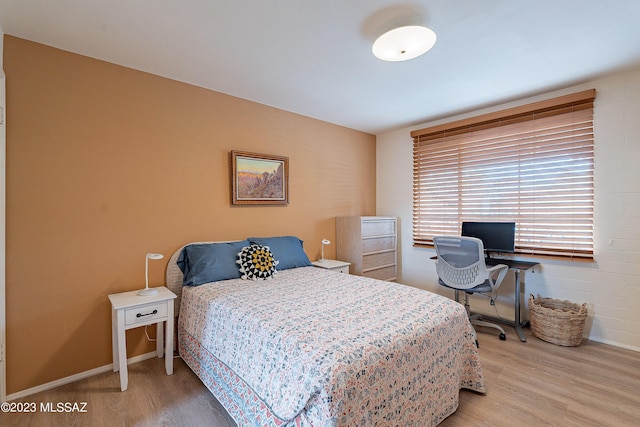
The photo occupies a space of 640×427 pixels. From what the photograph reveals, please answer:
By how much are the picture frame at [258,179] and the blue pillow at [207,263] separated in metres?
0.59

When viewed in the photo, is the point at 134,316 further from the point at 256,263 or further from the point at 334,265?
the point at 334,265

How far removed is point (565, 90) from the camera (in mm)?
2887

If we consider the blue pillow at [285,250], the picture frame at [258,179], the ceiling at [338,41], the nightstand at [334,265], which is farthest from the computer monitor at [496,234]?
the picture frame at [258,179]

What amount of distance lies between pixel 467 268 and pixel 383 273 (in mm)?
1357

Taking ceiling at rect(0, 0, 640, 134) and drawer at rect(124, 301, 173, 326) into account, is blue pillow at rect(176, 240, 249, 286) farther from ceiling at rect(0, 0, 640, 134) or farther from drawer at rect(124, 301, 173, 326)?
ceiling at rect(0, 0, 640, 134)

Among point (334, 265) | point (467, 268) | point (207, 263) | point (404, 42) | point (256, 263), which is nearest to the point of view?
point (404, 42)

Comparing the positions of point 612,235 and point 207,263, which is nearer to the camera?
point 207,263

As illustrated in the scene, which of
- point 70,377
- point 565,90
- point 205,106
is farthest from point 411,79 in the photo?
point 70,377

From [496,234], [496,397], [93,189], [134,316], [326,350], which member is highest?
[93,189]

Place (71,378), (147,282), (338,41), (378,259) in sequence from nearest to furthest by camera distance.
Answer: (338,41), (71,378), (147,282), (378,259)

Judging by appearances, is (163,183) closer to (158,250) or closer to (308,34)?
(158,250)

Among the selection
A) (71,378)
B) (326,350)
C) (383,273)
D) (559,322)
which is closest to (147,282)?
(71,378)

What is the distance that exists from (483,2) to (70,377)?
376 centimetres

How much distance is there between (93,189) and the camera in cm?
226
